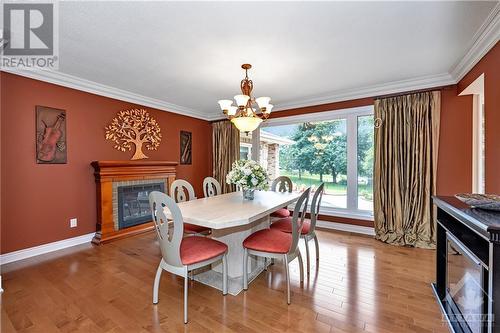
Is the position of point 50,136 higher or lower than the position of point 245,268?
higher

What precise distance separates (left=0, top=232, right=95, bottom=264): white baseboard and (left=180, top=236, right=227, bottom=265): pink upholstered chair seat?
93.0 inches

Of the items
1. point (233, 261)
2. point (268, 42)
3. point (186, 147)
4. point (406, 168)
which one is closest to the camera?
point (268, 42)

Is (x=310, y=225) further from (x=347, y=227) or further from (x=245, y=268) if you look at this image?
(x=347, y=227)

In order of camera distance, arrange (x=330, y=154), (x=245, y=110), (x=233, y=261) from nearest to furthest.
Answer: (x=233, y=261) → (x=245, y=110) → (x=330, y=154)

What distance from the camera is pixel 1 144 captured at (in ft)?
8.95

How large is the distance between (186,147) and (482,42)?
16.2 feet

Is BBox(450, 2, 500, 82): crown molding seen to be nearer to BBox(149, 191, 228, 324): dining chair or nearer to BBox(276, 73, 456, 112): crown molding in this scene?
BBox(276, 73, 456, 112): crown molding

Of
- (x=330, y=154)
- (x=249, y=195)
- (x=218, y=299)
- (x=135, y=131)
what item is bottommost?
(x=218, y=299)

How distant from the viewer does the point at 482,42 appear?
2.19 m

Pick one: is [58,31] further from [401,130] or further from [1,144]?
[401,130]

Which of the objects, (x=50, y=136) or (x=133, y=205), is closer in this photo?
(x=50, y=136)

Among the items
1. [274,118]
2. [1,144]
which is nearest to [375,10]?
[274,118]

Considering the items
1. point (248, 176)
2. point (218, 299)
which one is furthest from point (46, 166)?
point (218, 299)

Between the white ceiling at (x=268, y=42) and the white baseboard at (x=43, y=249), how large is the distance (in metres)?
2.43
